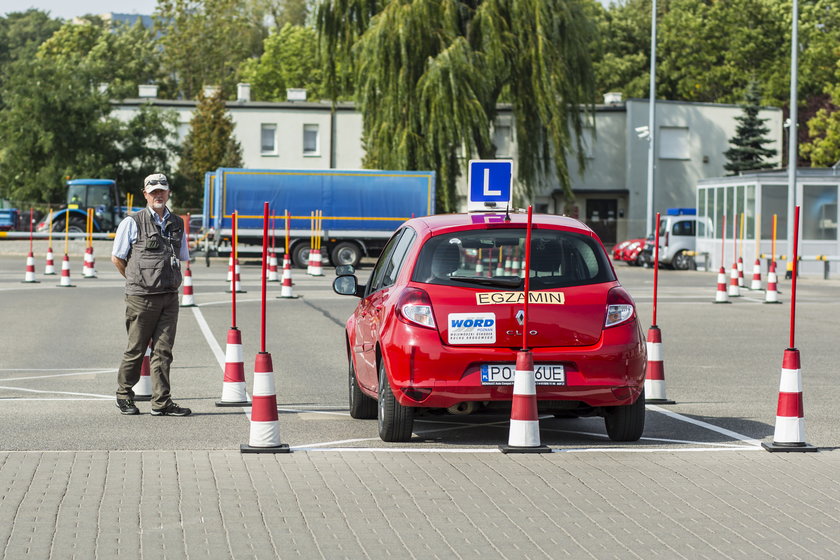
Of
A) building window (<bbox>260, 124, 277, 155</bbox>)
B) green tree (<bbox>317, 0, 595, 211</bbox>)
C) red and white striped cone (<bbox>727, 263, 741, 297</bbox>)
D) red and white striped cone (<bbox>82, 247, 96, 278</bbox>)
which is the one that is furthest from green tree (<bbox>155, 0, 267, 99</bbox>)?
red and white striped cone (<bbox>727, 263, 741, 297</bbox>)

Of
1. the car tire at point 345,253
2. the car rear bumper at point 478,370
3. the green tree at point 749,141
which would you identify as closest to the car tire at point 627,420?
the car rear bumper at point 478,370

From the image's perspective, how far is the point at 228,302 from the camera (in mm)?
26391

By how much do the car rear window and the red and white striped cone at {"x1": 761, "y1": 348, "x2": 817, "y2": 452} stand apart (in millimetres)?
1256

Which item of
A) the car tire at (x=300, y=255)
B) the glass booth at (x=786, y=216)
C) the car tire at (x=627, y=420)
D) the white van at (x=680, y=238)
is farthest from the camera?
the white van at (x=680, y=238)

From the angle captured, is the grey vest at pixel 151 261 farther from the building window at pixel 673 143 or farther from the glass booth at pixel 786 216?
the building window at pixel 673 143

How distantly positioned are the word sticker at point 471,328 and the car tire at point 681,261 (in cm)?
3915

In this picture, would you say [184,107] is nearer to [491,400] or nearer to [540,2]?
[540,2]

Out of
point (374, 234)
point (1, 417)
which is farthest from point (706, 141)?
point (1, 417)

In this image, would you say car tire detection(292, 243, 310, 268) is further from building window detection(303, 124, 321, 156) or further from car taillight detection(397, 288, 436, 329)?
car taillight detection(397, 288, 436, 329)

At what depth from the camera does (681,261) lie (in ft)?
157

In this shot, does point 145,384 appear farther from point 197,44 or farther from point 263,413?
point 197,44

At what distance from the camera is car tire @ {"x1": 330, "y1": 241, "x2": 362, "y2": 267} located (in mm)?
45250

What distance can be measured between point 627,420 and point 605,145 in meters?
59.7

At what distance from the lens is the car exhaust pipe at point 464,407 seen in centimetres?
952
